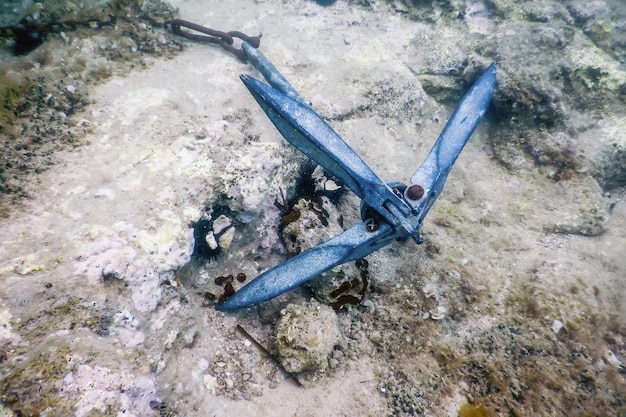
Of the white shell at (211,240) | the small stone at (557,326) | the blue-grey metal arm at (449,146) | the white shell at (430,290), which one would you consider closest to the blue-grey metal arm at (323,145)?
the blue-grey metal arm at (449,146)

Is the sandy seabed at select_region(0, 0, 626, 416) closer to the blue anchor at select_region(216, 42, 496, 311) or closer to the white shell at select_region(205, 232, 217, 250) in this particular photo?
the white shell at select_region(205, 232, 217, 250)

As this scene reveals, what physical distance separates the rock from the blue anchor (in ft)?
0.84

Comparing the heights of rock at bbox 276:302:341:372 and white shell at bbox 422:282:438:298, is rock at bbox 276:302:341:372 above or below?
below

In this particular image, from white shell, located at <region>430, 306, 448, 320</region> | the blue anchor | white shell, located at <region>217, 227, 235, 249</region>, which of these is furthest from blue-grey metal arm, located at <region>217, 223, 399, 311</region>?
white shell, located at <region>430, 306, 448, 320</region>

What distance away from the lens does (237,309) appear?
2.56 metres

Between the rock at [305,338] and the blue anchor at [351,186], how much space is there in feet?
0.84

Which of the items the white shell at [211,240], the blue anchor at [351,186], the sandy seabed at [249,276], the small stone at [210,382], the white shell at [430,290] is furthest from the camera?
the white shell at [430,290]

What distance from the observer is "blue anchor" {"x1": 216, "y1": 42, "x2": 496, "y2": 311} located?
243 cm

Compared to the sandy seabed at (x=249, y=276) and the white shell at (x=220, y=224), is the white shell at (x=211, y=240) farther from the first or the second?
the sandy seabed at (x=249, y=276)

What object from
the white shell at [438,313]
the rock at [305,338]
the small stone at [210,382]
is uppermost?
the white shell at [438,313]

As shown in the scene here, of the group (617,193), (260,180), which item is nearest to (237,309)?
(260,180)

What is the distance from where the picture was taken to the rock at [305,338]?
236cm

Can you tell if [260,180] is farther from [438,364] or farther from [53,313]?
[438,364]

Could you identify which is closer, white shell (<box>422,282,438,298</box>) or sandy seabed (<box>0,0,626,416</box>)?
sandy seabed (<box>0,0,626,416</box>)
